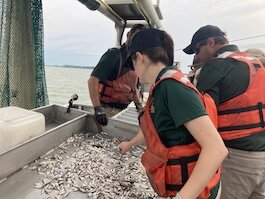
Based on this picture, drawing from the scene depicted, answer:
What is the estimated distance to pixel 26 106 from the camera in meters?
3.68

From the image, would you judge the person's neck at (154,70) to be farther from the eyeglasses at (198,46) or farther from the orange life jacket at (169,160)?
the eyeglasses at (198,46)

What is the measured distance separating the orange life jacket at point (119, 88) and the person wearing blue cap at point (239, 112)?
4.71 feet

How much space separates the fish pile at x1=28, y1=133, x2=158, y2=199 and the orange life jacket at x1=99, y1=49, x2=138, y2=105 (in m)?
0.88

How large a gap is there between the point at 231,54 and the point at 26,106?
115 inches

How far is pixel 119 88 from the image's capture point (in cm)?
336

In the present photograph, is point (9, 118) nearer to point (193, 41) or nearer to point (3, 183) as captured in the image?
point (3, 183)

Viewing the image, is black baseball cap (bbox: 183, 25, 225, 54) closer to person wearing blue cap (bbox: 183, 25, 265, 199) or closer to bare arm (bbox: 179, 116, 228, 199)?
person wearing blue cap (bbox: 183, 25, 265, 199)

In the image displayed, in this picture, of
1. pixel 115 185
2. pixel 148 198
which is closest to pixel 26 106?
pixel 115 185

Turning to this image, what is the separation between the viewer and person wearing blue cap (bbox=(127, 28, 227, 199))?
1.08 m

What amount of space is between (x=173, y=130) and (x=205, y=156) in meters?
0.21

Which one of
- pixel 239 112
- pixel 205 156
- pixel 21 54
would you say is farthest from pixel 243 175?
pixel 21 54

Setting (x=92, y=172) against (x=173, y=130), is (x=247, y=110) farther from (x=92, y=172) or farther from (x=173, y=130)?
(x=92, y=172)

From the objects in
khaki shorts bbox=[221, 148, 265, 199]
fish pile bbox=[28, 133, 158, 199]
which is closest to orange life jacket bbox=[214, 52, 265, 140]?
khaki shorts bbox=[221, 148, 265, 199]

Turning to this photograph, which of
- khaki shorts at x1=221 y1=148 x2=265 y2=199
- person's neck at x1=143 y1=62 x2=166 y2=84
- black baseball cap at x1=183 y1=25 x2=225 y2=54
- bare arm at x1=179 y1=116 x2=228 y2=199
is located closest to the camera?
bare arm at x1=179 y1=116 x2=228 y2=199
